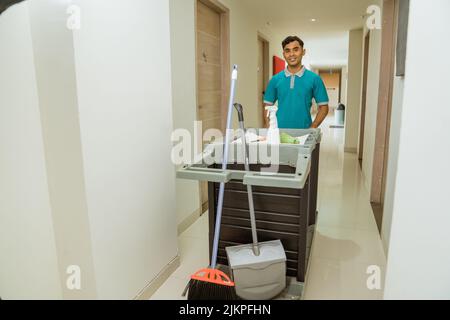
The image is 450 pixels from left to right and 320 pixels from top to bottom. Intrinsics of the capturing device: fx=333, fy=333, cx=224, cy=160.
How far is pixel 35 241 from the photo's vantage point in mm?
1417

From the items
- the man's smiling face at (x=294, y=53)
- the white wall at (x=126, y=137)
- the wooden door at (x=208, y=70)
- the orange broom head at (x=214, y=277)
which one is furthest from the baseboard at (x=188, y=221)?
the man's smiling face at (x=294, y=53)

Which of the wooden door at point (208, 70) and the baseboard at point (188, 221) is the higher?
the wooden door at point (208, 70)

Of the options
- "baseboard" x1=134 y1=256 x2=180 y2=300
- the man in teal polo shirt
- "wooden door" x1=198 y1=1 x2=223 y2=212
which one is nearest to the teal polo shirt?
the man in teal polo shirt

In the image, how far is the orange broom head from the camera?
168cm

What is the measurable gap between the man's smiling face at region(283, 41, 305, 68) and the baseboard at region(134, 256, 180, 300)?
1782mm

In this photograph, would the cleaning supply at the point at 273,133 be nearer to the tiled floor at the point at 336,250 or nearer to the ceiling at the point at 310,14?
the tiled floor at the point at 336,250

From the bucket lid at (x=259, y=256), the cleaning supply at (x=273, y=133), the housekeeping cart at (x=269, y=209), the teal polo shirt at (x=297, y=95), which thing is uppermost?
the teal polo shirt at (x=297, y=95)

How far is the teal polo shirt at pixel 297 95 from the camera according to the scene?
280cm

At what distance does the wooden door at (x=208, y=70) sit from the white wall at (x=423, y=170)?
6.99ft

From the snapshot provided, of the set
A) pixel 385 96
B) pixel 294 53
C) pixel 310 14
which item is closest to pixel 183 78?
pixel 294 53

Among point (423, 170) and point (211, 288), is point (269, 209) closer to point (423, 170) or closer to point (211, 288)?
point (211, 288)

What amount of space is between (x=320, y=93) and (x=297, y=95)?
19 cm

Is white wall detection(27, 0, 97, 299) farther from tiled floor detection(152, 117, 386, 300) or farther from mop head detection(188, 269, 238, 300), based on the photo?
tiled floor detection(152, 117, 386, 300)

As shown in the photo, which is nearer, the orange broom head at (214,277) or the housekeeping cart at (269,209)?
the orange broom head at (214,277)
